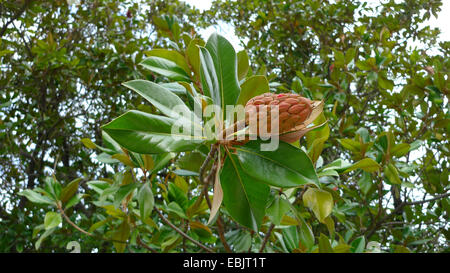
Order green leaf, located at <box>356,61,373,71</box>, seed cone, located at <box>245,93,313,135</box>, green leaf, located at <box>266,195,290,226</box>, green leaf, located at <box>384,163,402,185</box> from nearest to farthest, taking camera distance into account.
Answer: seed cone, located at <box>245,93,313,135</box> → green leaf, located at <box>266,195,290,226</box> → green leaf, located at <box>384,163,402,185</box> → green leaf, located at <box>356,61,373,71</box>

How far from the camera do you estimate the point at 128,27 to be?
11.9ft

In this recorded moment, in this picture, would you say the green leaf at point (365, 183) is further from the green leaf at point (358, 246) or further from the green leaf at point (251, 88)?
the green leaf at point (251, 88)

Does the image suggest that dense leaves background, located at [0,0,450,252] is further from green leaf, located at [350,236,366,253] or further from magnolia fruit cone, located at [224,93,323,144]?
magnolia fruit cone, located at [224,93,323,144]

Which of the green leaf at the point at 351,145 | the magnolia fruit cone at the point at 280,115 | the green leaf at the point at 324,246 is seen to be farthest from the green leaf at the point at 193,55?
the green leaf at the point at 351,145

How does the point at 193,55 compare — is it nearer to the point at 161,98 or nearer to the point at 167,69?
the point at 167,69

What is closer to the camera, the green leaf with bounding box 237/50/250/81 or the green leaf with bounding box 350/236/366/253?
the green leaf with bounding box 237/50/250/81

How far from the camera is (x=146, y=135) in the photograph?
0.58 m

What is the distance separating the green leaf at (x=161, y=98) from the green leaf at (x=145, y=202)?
1.51 feet

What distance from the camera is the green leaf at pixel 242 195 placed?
25.6 inches

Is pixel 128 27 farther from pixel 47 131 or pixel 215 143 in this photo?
pixel 215 143

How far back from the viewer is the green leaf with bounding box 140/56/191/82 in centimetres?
97

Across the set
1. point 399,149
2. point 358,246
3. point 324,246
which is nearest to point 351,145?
point 399,149

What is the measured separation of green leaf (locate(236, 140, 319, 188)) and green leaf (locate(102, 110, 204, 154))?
0.10 m

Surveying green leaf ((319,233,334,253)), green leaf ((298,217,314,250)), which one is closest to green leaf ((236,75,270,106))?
green leaf ((298,217,314,250))
